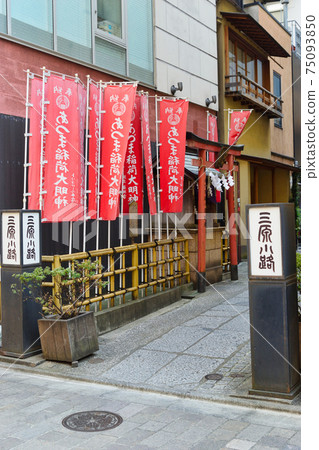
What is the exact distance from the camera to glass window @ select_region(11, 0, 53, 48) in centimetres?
1000

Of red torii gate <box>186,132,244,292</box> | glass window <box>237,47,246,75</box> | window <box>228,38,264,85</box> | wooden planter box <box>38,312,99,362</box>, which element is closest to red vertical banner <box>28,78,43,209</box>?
wooden planter box <box>38,312,99,362</box>

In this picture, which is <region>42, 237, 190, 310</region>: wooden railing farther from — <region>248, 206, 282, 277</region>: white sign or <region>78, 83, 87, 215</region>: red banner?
<region>248, 206, 282, 277</region>: white sign

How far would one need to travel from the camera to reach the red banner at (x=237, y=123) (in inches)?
639

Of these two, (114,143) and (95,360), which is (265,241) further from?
(114,143)

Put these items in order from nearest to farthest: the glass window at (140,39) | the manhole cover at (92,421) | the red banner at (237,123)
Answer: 1. the manhole cover at (92,421)
2. the glass window at (140,39)
3. the red banner at (237,123)

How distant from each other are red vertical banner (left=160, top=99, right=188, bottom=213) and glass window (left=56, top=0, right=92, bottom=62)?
7.37ft

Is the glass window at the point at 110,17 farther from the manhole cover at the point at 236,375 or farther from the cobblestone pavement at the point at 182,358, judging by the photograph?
the manhole cover at the point at 236,375

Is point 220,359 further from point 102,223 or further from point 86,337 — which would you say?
point 102,223

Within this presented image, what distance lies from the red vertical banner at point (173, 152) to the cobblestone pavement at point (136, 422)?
602cm

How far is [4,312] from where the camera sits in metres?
7.82

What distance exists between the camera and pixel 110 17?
41.6ft

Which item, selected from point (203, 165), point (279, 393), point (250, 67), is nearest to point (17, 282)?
point (279, 393)

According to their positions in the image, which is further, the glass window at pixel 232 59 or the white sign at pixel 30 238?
the glass window at pixel 232 59

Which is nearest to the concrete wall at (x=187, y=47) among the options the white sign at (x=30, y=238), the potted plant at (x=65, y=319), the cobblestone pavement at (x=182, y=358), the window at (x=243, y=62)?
the window at (x=243, y=62)
